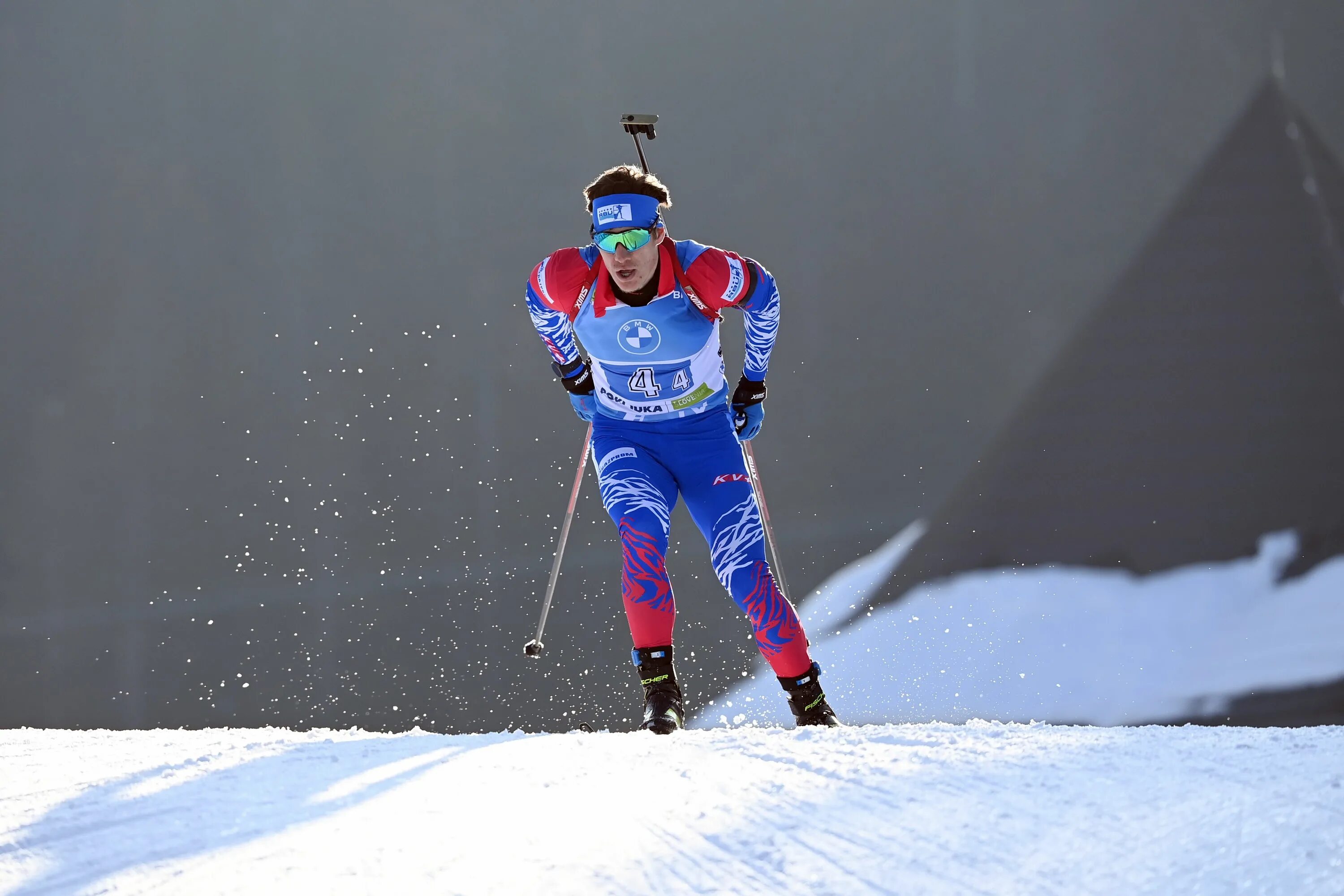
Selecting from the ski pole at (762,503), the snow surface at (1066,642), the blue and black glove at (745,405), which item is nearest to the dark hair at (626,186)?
the blue and black glove at (745,405)

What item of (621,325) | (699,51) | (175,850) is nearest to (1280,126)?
(699,51)

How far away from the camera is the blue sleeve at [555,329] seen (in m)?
2.96

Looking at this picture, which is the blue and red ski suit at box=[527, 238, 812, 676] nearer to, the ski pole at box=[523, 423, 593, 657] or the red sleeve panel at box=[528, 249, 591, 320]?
the red sleeve panel at box=[528, 249, 591, 320]

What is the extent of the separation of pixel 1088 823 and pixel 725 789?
1.61ft

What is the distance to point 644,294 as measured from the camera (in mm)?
2701

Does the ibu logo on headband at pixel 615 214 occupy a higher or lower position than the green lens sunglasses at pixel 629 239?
higher

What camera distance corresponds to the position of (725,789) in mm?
1573

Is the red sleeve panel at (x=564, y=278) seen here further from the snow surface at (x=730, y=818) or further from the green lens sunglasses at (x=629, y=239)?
the snow surface at (x=730, y=818)

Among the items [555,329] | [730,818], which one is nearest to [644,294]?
[555,329]

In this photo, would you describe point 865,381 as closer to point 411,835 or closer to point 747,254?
point 747,254

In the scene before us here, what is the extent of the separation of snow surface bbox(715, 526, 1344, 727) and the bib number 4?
338 cm

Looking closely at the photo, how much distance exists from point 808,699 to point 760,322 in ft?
3.14

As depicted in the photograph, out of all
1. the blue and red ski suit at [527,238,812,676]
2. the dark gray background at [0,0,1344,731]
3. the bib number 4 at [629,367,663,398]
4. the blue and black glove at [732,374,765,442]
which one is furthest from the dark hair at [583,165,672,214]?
the dark gray background at [0,0,1344,731]

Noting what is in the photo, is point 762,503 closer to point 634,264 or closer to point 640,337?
point 640,337
